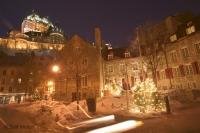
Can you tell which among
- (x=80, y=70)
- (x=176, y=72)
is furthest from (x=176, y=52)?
(x=80, y=70)

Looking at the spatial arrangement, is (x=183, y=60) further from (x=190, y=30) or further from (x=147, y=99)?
(x=147, y=99)

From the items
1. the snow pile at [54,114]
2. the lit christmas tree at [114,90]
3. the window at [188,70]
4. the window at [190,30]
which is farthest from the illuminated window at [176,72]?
the snow pile at [54,114]

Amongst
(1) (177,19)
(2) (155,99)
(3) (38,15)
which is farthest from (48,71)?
(3) (38,15)

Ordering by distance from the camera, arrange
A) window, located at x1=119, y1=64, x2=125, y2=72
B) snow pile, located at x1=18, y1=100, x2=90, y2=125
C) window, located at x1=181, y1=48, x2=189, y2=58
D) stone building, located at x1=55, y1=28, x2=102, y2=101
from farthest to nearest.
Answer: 1. window, located at x1=119, y1=64, x2=125, y2=72
2. stone building, located at x1=55, y1=28, x2=102, y2=101
3. window, located at x1=181, y1=48, x2=189, y2=58
4. snow pile, located at x1=18, y1=100, x2=90, y2=125

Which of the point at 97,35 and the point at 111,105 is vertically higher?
the point at 97,35

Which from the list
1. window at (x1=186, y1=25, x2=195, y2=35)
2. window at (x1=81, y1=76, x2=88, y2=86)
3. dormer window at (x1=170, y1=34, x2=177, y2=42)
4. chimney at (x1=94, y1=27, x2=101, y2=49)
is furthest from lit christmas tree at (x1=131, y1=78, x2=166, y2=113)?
chimney at (x1=94, y1=27, x2=101, y2=49)

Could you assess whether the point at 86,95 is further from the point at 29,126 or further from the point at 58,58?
the point at 29,126

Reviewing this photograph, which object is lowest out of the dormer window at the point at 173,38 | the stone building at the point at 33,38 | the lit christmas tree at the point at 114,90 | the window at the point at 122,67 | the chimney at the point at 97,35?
the lit christmas tree at the point at 114,90

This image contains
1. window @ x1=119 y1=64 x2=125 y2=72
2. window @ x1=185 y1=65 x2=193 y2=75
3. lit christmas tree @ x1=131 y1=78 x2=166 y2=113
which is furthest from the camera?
window @ x1=119 y1=64 x2=125 y2=72

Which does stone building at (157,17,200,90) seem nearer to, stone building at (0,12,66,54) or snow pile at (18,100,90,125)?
snow pile at (18,100,90,125)

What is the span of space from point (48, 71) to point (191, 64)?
3811 centimetres

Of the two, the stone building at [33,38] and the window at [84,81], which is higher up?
the stone building at [33,38]

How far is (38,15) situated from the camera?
17075 cm

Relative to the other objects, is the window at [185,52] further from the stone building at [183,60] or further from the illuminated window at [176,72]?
the illuminated window at [176,72]
